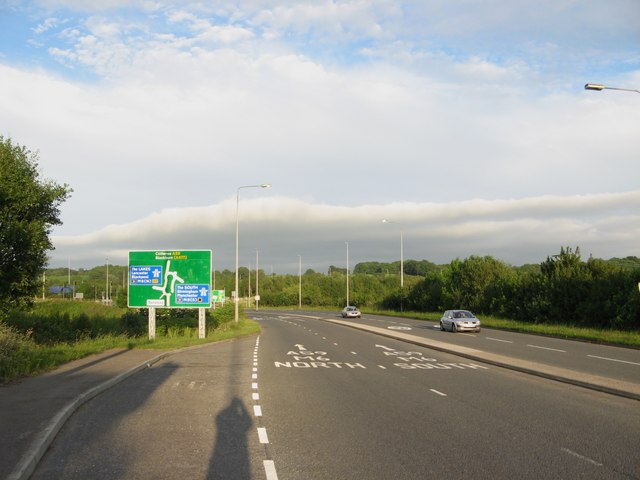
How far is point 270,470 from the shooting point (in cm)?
642

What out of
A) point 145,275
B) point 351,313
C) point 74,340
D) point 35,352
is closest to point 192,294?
point 145,275

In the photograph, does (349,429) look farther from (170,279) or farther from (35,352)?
(170,279)

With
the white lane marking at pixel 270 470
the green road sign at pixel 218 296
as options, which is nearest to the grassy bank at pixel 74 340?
the white lane marking at pixel 270 470

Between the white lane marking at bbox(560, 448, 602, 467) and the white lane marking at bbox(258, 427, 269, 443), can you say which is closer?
the white lane marking at bbox(560, 448, 602, 467)

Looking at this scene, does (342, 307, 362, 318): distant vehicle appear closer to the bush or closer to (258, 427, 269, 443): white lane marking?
the bush

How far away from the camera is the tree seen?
2270 cm

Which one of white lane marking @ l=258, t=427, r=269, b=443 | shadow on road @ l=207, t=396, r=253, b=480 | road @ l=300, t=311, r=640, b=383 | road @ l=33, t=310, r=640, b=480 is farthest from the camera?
road @ l=300, t=311, r=640, b=383

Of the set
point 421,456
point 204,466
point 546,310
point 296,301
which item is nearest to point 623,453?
point 421,456

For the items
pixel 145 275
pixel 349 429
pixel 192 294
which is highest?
pixel 145 275

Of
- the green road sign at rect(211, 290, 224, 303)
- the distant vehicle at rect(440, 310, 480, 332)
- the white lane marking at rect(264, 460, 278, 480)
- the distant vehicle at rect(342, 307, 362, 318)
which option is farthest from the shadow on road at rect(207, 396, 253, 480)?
the green road sign at rect(211, 290, 224, 303)

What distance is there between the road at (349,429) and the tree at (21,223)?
11248 mm

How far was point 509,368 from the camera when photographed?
16.4 m

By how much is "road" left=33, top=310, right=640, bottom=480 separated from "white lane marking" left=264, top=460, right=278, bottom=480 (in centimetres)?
1

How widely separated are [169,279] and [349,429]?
22950mm
